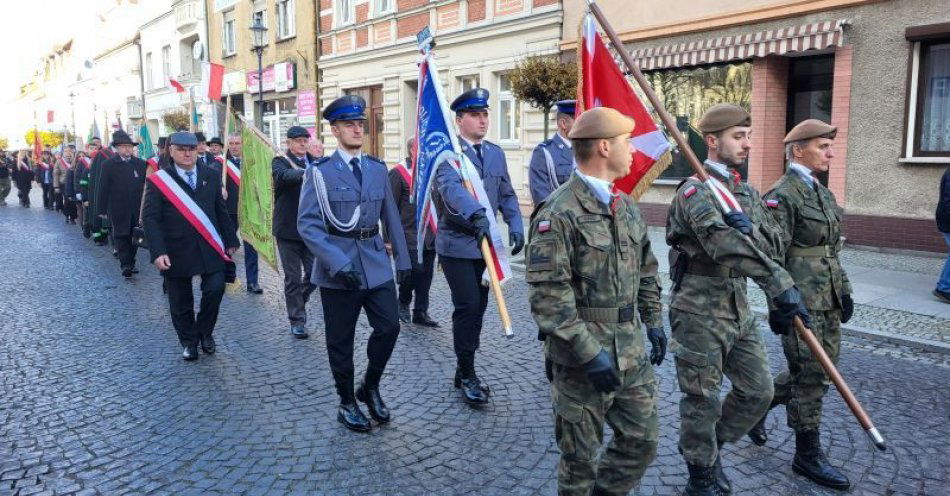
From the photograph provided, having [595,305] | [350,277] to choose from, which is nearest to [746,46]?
[350,277]

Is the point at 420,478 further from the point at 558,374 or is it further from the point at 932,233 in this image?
the point at 932,233

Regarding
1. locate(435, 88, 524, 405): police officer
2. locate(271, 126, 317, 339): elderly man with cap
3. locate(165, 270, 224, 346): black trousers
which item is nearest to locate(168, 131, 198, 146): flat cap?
locate(271, 126, 317, 339): elderly man with cap

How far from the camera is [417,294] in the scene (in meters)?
7.29

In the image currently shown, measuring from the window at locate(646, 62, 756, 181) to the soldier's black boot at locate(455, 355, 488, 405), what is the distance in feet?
30.3

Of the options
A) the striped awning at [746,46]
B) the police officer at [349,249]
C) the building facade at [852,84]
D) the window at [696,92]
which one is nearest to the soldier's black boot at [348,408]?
the police officer at [349,249]

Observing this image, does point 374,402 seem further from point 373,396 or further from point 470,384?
point 470,384

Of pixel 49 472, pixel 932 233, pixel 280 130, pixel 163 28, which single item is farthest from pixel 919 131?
pixel 163 28

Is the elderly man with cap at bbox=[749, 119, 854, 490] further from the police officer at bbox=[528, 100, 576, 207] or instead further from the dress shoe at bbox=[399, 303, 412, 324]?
the dress shoe at bbox=[399, 303, 412, 324]

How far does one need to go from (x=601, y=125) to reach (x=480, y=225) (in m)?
1.61

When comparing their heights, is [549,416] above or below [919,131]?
below

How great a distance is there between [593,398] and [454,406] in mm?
2173

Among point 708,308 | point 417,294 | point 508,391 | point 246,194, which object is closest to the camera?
point 708,308

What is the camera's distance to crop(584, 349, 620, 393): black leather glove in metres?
2.66

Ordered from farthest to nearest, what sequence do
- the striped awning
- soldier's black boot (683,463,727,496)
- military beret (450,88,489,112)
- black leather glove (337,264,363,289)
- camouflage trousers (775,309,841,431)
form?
the striped awning
military beret (450,88,489,112)
black leather glove (337,264,363,289)
camouflage trousers (775,309,841,431)
soldier's black boot (683,463,727,496)
